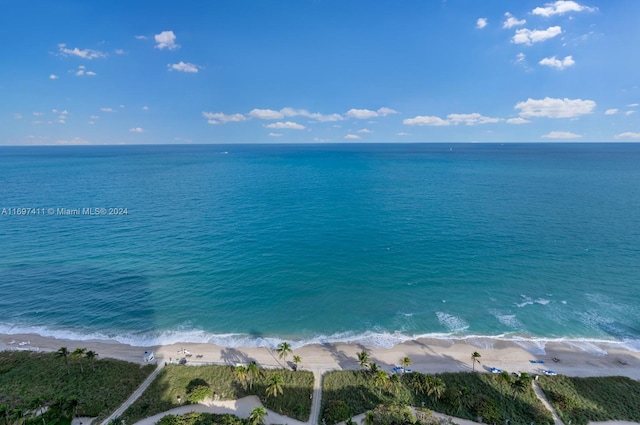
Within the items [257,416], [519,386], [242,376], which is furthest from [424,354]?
[242,376]

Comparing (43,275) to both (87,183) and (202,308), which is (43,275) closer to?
(202,308)

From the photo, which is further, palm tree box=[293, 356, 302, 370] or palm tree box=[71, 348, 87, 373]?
palm tree box=[293, 356, 302, 370]

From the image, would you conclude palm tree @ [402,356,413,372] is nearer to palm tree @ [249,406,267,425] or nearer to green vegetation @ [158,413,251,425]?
palm tree @ [249,406,267,425]

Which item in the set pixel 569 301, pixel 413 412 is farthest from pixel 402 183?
pixel 413 412

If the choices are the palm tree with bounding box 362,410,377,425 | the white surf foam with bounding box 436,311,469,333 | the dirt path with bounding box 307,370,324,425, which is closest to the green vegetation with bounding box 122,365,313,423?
the dirt path with bounding box 307,370,324,425

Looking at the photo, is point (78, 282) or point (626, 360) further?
point (78, 282)

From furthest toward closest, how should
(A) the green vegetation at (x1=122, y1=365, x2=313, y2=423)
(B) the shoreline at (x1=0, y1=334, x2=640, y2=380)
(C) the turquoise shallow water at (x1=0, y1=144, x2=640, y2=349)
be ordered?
1. (C) the turquoise shallow water at (x1=0, y1=144, x2=640, y2=349)
2. (B) the shoreline at (x1=0, y1=334, x2=640, y2=380)
3. (A) the green vegetation at (x1=122, y1=365, x2=313, y2=423)

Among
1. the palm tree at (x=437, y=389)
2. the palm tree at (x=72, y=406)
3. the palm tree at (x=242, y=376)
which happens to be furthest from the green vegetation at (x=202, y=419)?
the palm tree at (x=437, y=389)
